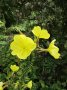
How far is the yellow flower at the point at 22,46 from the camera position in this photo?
1.74m

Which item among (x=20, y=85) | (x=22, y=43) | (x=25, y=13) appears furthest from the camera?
(x=25, y=13)

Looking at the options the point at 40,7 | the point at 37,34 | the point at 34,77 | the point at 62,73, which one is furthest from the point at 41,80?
the point at 37,34

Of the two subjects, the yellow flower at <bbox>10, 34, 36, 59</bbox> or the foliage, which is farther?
the foliage

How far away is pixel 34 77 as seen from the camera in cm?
385

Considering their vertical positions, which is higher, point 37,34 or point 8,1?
point 37,34

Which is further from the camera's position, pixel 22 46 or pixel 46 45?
pixel 46 45

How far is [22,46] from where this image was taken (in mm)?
1787

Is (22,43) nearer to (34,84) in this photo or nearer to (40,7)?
(34,84)

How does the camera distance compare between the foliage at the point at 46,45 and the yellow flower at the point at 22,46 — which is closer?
the yellow flower at the point at 22,46

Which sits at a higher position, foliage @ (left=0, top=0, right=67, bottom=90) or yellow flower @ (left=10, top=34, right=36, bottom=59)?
yellow flower @ (left=10, top=34, right=36, bottom=59)

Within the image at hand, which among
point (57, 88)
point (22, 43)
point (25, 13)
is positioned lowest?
point (57, 88)

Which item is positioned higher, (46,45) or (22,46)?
(22,46)

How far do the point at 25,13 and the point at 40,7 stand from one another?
43 cm

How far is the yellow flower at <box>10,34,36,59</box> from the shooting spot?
1.74 metres
